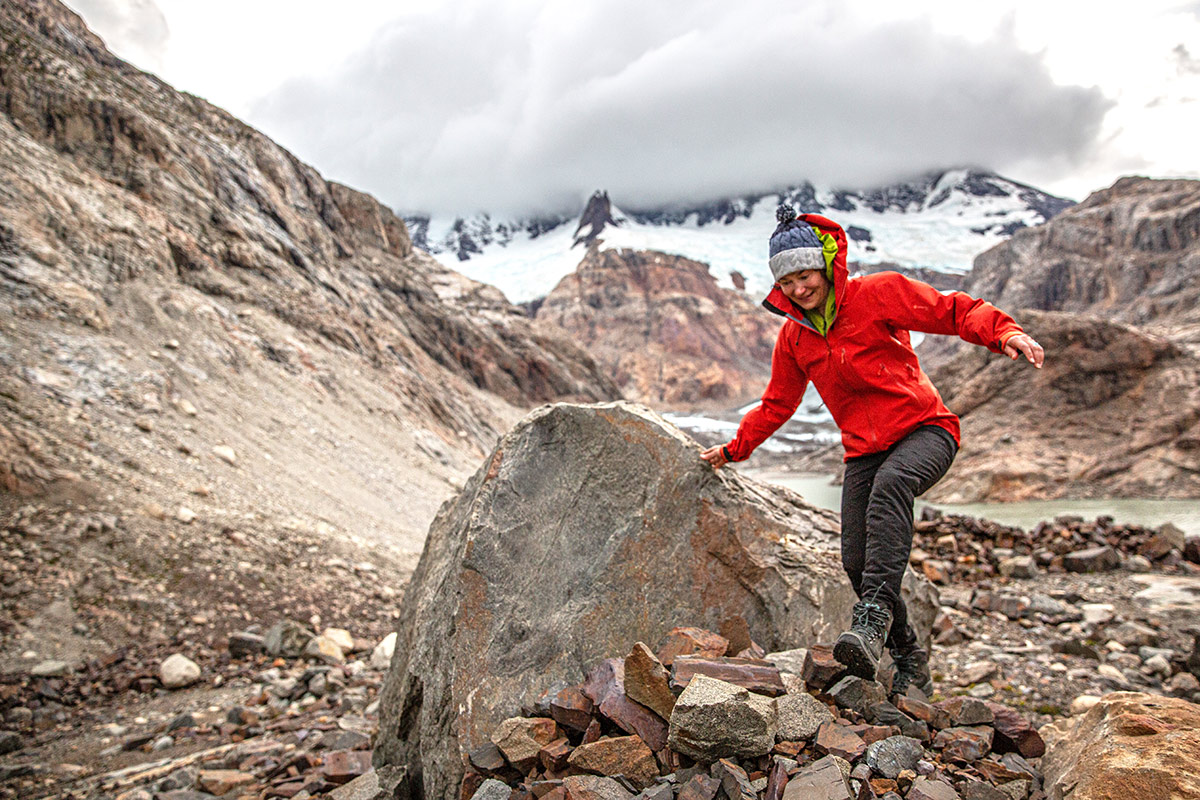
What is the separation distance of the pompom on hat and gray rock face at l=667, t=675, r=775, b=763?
88.3 inches

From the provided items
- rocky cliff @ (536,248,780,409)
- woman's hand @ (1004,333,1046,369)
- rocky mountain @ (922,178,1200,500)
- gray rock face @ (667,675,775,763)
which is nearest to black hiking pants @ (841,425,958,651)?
woman's hand @ (1004,333,1046,369)

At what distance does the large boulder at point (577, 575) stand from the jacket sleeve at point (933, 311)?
65.0 inches

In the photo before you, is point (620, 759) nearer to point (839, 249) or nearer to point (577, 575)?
point (577, 575)

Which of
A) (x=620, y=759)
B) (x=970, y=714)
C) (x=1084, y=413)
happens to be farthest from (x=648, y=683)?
(x=1084, y=413)

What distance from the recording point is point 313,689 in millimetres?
6098

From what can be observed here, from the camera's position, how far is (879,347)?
11.9 ft

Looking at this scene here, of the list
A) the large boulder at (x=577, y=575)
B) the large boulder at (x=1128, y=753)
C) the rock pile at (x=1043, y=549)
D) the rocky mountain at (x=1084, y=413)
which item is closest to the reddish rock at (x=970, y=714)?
the large boulder at (x=1128, y=753)

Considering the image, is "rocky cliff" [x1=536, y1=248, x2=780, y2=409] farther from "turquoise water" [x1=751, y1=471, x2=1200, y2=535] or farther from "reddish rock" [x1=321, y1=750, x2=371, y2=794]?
"reddish rock" [x1=321, y1=750, x2=371, y2=794]

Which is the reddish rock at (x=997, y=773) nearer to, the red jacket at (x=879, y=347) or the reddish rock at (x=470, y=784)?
the red jacket at (x=879, y=347)

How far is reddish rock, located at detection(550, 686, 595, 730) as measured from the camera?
10.5 ft

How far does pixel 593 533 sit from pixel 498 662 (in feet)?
3.32

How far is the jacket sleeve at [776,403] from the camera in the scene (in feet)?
13.4

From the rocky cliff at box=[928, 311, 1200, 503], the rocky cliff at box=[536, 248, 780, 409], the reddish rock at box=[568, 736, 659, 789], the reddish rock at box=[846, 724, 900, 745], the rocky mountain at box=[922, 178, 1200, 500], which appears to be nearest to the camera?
the reddish rock at box=[568, 736, 659, 789]

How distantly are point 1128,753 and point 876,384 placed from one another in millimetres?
1907
